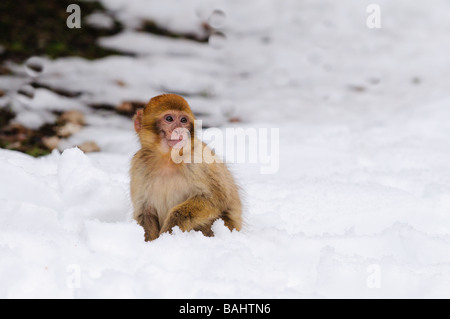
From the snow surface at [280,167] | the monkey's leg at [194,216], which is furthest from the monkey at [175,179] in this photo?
the snow surface at [280,167]

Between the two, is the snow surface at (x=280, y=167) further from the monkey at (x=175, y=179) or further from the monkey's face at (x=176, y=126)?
the monkey's face at (x=176, y=126)

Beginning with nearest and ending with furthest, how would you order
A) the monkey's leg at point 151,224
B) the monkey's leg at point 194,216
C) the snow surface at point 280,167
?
the snow surface at point 280,167 → the monkey's leg at point 194,216 → the monkey's leg at point 151,224

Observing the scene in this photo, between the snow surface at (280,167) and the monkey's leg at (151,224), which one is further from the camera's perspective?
the monkey's leg at (151,224)

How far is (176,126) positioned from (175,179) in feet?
1.10

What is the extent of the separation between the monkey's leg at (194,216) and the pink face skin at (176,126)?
34 centimetres

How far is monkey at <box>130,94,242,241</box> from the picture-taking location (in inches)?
119

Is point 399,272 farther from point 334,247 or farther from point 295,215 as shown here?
point 295,215

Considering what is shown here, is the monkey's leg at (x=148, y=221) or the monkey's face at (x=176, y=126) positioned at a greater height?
the monkey's face at (x=176, y=126)

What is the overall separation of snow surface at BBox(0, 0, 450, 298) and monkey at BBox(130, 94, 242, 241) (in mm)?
142

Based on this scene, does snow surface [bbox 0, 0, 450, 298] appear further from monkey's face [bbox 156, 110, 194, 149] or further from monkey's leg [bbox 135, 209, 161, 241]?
monkey's face [bbox 156, 110, 194, 149]

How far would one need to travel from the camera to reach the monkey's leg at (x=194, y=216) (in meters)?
2.99

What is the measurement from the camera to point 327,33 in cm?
980

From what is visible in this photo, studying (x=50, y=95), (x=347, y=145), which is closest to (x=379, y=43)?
(x=347, y=145)

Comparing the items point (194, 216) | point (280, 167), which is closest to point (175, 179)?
point (194, 216)
